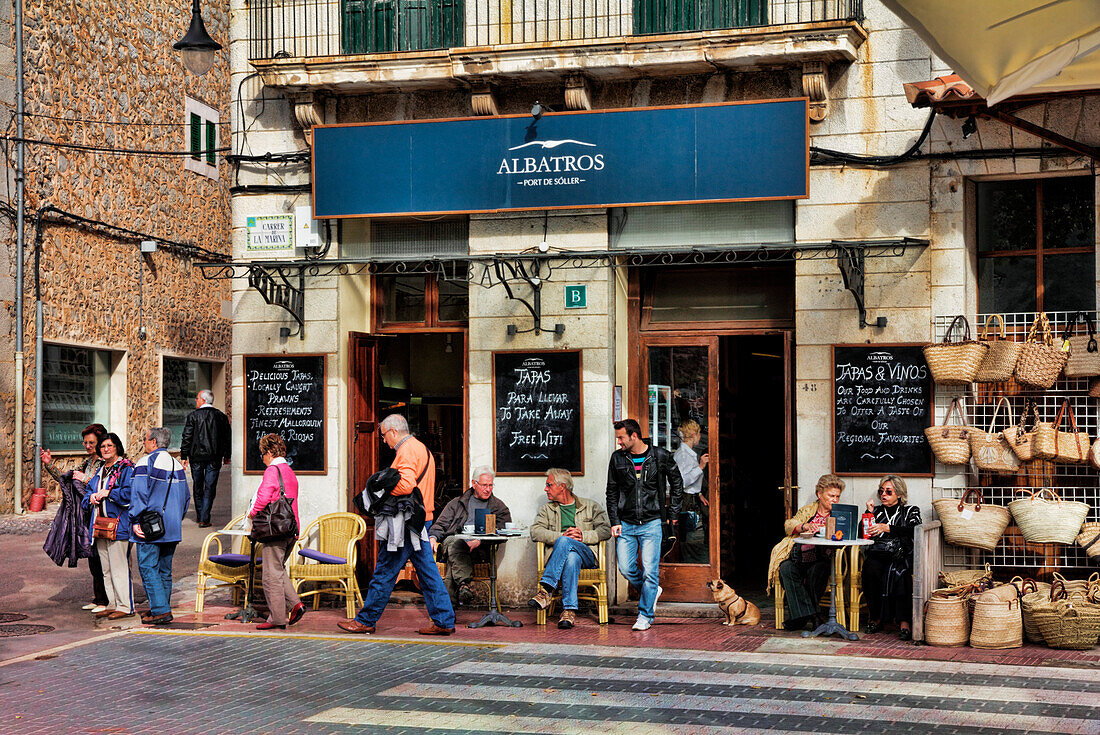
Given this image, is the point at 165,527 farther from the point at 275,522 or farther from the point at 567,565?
the point at 567,565

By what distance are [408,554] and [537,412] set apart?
2246 mm

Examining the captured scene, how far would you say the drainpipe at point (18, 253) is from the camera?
18.5m

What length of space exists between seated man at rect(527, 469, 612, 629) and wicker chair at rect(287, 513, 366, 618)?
1.59m

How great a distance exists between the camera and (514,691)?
27.1 feet

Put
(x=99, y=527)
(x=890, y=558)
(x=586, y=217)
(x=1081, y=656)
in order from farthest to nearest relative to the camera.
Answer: (x=586, y=217) → (x=99, y=527) → (x=890, y=558) → (x=1081, y=656)

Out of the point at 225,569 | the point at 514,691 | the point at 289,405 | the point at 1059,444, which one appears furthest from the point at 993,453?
the point at 225,569

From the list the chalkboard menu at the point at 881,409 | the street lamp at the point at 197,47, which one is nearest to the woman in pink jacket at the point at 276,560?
the street lamp at the point at 197,47

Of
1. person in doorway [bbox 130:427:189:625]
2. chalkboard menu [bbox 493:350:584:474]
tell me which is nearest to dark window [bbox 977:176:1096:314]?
chalkboard menu [bbox 493:350:584:474]

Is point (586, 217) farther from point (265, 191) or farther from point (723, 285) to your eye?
point (265, 191)

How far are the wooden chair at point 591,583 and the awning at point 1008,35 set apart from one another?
583 centimetres

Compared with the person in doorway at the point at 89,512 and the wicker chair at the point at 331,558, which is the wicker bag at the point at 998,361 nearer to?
the wicker chair at the point at 331,558

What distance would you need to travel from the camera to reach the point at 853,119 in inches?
453

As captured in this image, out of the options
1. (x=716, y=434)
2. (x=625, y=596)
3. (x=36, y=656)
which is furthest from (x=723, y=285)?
(x=36, y=656)

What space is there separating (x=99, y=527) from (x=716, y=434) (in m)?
5.63
